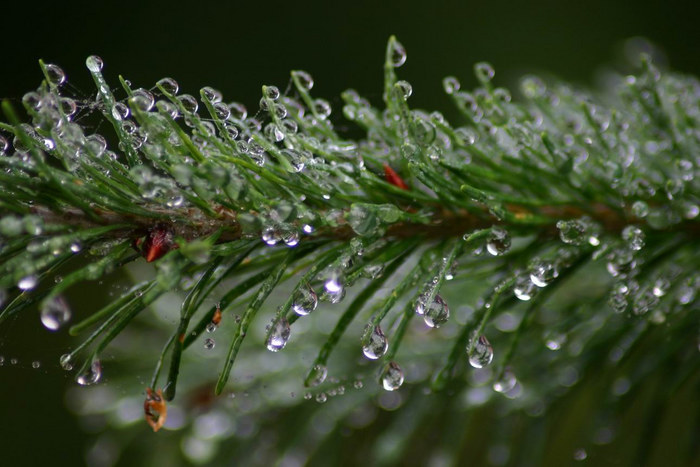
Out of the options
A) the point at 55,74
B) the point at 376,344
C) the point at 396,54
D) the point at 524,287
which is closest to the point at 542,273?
the point at 524,287

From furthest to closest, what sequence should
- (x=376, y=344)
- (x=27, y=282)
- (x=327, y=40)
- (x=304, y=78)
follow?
(x=327, y=40)
(x=304, y=78)
(x=376, y=344)
(x=27, y=282)

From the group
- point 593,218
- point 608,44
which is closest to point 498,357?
point 593,218

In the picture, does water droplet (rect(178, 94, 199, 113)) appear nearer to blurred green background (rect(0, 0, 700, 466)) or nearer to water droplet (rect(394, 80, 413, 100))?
water droplet (rect(394, 80, 413, 100))

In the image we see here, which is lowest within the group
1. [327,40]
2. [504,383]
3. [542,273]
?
[327,40]

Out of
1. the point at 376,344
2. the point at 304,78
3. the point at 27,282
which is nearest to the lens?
the point at 27,282

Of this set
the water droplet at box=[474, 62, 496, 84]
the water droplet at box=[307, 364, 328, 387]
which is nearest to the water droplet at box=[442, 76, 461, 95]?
the water droplet at box=[474, 62, 496, 84]

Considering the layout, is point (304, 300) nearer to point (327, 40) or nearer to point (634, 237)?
point (634, 237)
